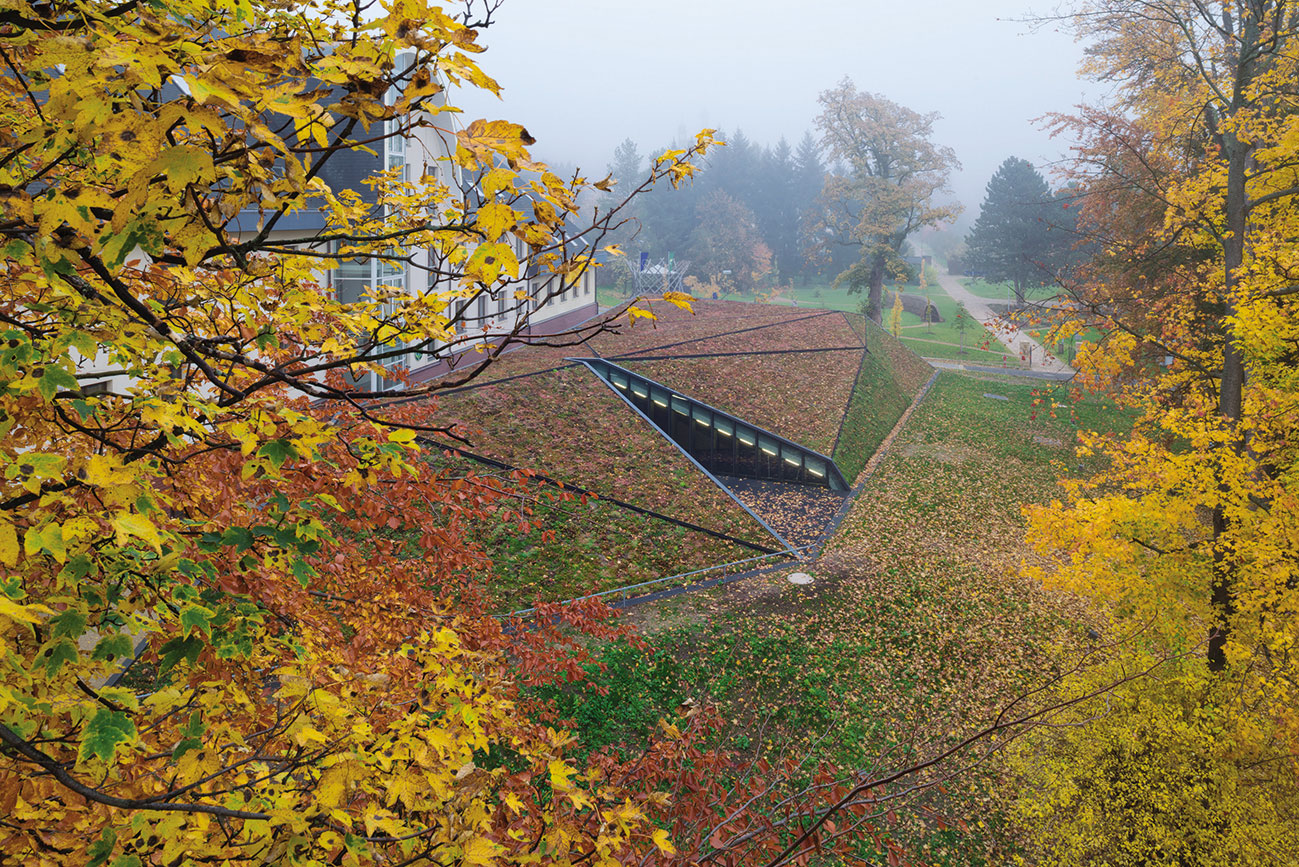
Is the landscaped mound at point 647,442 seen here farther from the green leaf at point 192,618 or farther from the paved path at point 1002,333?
the paved path at point 1002,333

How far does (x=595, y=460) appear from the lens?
48.8 ft

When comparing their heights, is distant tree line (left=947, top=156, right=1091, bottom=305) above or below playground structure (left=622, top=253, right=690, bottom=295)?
above

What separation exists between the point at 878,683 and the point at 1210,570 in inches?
185

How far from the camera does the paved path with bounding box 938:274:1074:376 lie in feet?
121

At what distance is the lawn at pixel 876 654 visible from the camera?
29.5 feet

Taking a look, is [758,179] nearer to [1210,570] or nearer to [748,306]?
[748,306]

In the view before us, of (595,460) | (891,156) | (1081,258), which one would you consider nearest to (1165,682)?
(595,460)

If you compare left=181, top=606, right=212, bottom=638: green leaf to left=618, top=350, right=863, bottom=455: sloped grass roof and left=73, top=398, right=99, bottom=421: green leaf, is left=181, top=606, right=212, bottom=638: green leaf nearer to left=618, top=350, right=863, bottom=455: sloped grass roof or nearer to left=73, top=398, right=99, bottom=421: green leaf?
left=73, top=398, right=99, bottom=421: green leaf

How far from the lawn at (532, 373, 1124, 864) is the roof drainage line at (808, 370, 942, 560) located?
0.77 ft

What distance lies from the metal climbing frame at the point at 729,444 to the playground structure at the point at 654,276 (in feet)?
110

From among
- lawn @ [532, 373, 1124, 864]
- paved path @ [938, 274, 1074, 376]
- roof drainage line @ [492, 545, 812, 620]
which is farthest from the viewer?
paved path @ [938, 274, 1074, 376]

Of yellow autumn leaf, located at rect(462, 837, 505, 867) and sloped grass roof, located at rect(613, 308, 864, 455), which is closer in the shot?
yellow autumn leaf, located at rect(462, 837, 505, 867)

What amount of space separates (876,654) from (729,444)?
8550 mm

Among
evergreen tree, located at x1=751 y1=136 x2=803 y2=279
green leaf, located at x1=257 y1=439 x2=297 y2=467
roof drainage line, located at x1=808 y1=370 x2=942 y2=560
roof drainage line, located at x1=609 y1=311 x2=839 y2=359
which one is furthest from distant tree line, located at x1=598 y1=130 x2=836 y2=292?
green leaf, located at x1=257 y1=439 x2=297 y2=467
